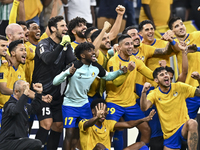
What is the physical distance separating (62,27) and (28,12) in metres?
1.94

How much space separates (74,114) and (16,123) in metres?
0.98

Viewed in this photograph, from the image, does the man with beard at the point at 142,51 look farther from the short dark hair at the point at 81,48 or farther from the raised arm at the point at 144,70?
the short dark hair at the point at 81,48

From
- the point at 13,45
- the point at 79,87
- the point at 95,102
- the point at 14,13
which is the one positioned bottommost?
the point at 95,102

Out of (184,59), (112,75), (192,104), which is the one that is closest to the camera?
(112,75)

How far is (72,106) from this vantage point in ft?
22.8

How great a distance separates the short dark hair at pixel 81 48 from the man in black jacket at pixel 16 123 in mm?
916

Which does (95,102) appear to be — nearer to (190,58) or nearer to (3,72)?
(3,72)

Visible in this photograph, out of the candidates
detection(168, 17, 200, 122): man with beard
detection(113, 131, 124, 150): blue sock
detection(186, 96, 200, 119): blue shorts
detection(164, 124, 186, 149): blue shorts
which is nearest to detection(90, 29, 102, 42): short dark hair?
detection(168, 17, 200, 122): man with beard

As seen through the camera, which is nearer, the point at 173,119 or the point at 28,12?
the point at 173,119

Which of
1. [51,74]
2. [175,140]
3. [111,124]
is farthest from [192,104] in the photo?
[51,74]

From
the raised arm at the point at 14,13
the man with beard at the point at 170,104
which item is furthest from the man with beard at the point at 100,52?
the raised arm at the point at 14,13

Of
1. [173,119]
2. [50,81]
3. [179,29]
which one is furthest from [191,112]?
[50,81]

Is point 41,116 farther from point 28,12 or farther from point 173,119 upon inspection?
point 28,12

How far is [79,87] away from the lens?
694 cm
